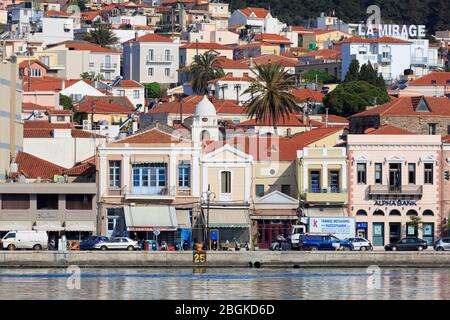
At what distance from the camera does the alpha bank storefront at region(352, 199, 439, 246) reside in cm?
9894

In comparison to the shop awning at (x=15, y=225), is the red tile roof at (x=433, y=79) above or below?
above

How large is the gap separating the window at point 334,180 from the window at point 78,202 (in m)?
14.1

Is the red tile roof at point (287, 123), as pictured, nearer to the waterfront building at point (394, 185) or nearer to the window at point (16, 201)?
the waterfront building at point (394, 185)

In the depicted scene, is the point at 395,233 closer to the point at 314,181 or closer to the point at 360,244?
the point at 314,181

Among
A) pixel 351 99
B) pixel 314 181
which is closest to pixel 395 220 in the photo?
pixel 314 181

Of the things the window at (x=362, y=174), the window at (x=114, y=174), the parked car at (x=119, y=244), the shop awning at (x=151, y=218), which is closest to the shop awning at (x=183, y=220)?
the shop awning at (x=151, y=218)

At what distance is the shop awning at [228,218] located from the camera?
95.9 m

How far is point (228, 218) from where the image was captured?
9662 centimetres

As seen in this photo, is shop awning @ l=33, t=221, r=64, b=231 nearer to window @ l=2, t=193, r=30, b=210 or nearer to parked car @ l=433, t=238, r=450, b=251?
window @ l=2, t=193, r=30, b=210

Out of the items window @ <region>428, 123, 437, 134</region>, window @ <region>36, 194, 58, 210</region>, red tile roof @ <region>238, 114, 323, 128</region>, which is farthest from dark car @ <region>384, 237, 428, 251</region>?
red tile roof @ <region>238, 114, 323, 128</region>

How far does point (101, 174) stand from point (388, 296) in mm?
33739

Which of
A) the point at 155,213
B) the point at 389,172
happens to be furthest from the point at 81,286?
the point at 389,172

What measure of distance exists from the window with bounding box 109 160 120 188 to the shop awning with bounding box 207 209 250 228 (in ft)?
17.5
